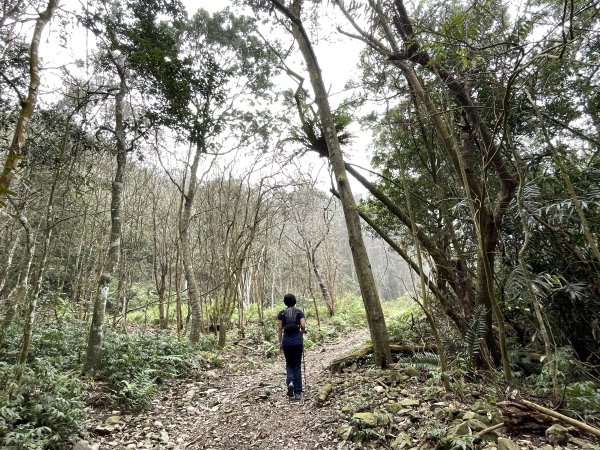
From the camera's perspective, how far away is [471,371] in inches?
168

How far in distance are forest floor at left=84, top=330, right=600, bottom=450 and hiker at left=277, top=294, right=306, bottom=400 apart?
0.24 m

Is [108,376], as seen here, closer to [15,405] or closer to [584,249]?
[15,405]

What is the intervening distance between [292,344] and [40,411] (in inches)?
133

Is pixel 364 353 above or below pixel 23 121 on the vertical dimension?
below

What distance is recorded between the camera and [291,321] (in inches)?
217

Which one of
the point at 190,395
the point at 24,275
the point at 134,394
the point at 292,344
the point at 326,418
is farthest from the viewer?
the point at 190,395

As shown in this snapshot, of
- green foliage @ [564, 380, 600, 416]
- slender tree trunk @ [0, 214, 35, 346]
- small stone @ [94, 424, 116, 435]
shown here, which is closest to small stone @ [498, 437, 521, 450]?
green foliage @ [564, 380, 600, 416]

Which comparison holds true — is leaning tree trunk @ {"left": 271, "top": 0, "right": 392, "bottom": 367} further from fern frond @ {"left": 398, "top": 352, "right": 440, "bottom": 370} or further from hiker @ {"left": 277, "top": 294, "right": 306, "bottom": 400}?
hiker @ {"left": 277, "top": 294, "right": 306, "bottom": 400}

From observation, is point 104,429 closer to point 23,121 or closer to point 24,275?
point 24,275

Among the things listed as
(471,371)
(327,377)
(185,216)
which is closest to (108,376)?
(327,377)

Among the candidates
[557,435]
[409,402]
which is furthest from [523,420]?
[409,402]

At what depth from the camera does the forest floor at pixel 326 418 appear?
2971 mm

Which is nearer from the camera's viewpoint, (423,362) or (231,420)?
(231,420)

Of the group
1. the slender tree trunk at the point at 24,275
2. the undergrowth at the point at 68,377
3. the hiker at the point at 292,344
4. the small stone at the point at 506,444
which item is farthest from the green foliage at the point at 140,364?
the small stone at the point at 506,444
